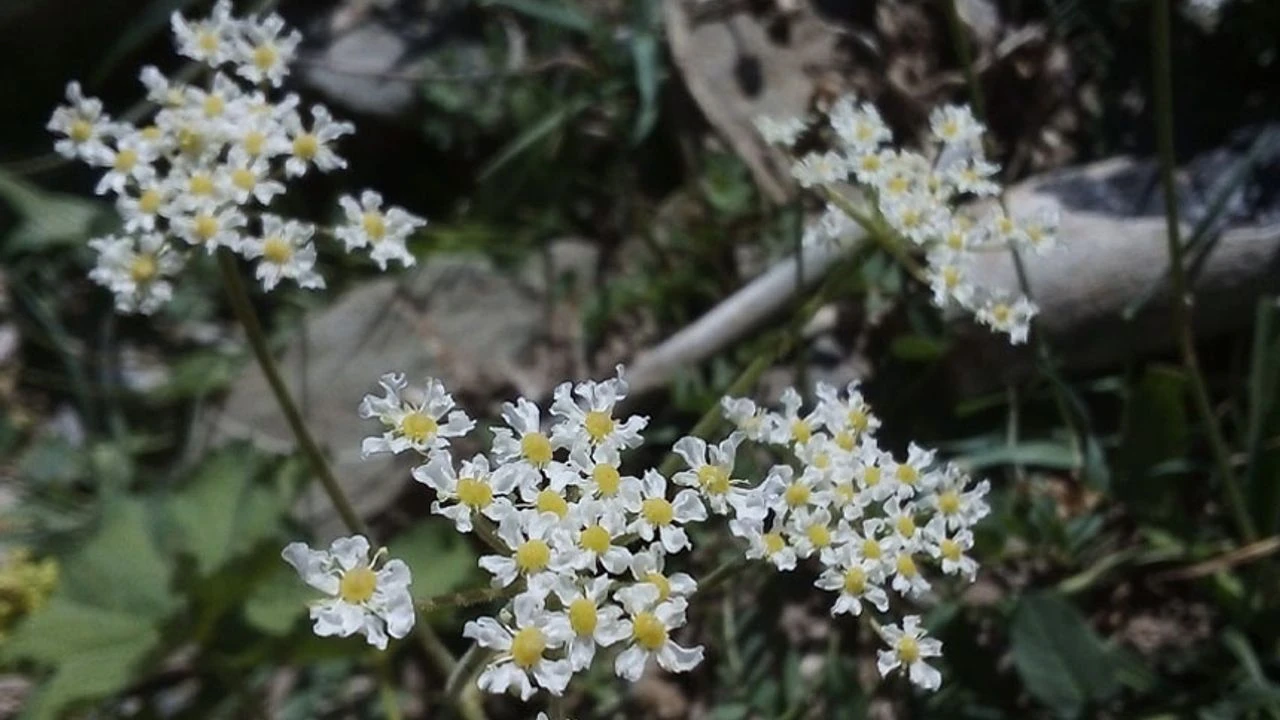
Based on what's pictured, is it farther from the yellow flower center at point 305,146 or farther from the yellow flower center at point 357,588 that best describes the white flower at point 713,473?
the yellow flower center at point 305,146

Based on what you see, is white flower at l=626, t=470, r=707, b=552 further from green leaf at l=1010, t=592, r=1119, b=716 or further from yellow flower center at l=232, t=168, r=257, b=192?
green leaf at l=1010, t=592, r=1119, b=716

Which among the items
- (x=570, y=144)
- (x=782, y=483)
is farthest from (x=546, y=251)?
(x=782, y=483)

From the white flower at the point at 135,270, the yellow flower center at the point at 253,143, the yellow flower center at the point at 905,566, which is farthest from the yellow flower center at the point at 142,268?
the yellow flower center at the point at 905,566

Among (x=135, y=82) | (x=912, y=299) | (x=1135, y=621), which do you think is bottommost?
(x=1135, y=621)

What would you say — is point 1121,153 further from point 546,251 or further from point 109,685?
point 109,685

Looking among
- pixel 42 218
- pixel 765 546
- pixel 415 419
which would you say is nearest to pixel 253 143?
pixel 415 419
